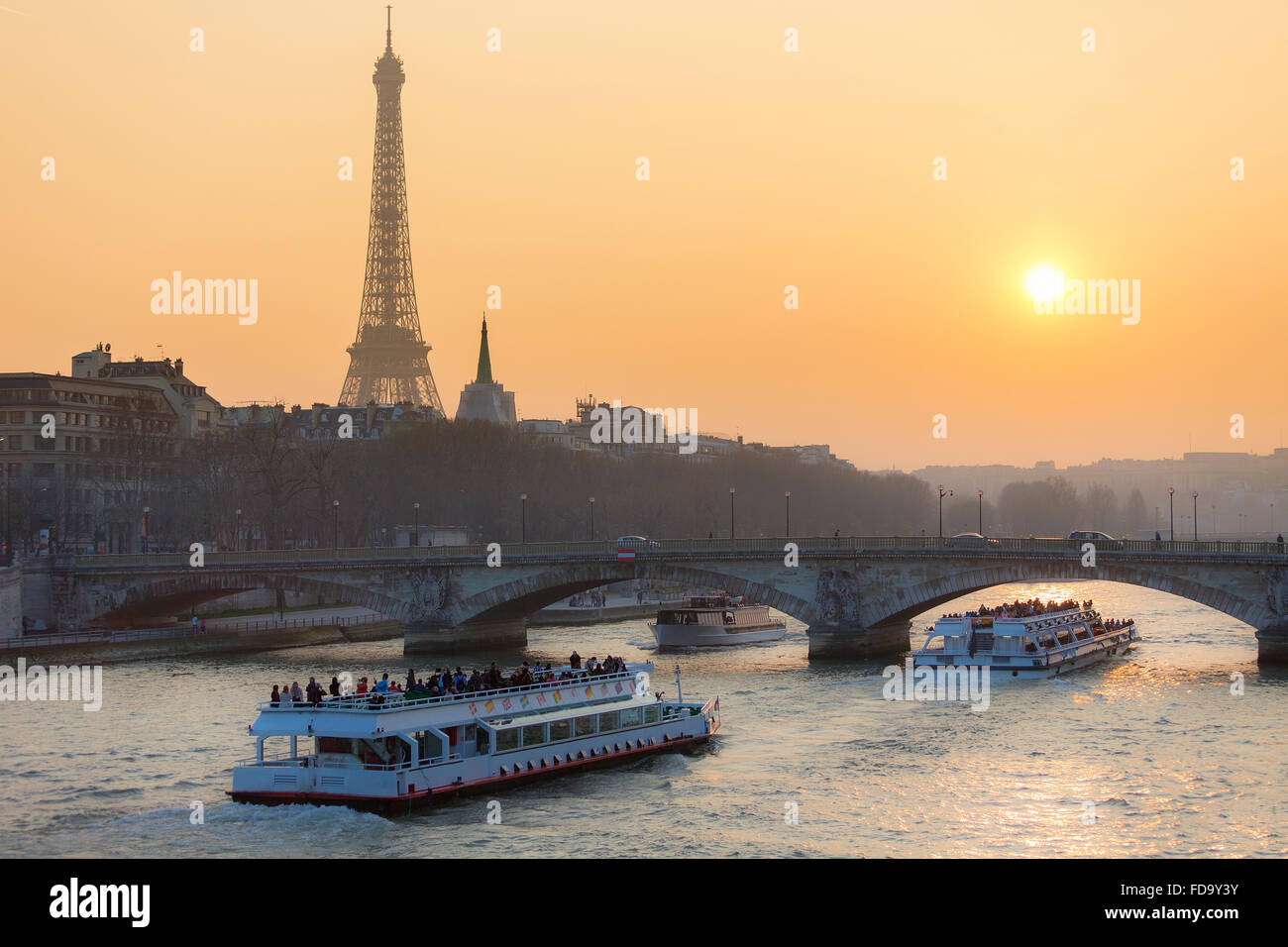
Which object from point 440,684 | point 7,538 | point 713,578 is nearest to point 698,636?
point 713,578

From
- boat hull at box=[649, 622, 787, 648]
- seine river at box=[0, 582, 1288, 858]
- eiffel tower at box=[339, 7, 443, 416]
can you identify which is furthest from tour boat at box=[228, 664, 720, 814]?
eiffel tower at box=[339, 7, 443, 416]

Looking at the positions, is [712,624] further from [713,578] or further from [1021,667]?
[1021,667]

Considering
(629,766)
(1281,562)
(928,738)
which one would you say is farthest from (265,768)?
(1281,562)

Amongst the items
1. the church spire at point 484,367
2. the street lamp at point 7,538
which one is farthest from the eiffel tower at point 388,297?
the street lamp at point 7,538

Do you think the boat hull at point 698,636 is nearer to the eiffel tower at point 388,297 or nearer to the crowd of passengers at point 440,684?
the crowd of passengers at point 440,684

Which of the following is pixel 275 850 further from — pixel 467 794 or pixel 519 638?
pixel 519 638

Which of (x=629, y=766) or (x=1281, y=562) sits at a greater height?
(x=1281, y=562)
